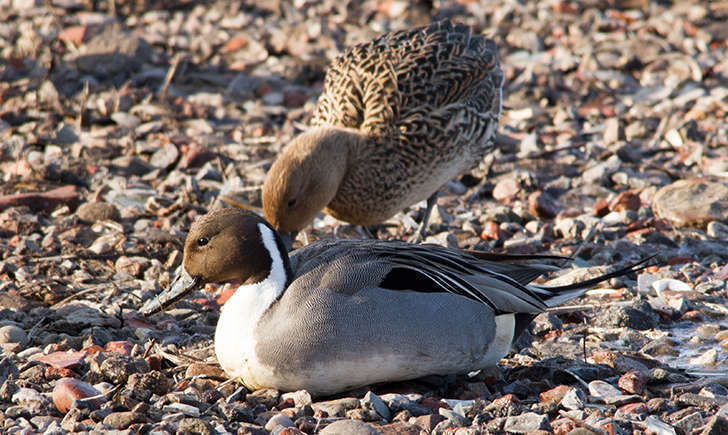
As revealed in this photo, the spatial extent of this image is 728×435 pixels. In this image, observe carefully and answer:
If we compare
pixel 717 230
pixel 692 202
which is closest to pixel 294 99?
pixel 692 202

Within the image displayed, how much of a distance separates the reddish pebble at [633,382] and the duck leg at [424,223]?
214 cm

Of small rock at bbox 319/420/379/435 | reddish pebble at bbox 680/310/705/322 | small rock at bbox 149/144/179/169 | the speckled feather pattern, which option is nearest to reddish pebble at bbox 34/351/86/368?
small rock at bbox 319/420/379/435

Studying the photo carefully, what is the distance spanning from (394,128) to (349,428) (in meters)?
2.66

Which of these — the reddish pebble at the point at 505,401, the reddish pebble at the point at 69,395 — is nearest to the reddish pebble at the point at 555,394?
the reddish pebble at the point at 505,401

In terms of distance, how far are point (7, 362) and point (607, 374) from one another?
2370 mm

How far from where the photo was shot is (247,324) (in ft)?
12.0

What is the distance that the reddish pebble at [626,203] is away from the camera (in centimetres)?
576

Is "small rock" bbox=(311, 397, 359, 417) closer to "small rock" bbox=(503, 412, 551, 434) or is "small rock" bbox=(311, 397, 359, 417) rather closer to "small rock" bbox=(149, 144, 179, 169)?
"small rock" bbox=(503, 412, 551, 434)

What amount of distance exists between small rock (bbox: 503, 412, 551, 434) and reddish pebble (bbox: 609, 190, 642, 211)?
2.75 m

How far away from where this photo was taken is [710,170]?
634 centimetres

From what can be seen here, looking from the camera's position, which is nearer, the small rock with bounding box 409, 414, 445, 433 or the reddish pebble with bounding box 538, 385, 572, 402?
the small rock with bounding box 409, 414, 445, 433

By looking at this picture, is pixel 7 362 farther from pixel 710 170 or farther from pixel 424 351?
pixel 710 170

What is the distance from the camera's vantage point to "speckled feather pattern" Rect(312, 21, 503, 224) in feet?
18.2

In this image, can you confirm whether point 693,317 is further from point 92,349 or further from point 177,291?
point 92,349
